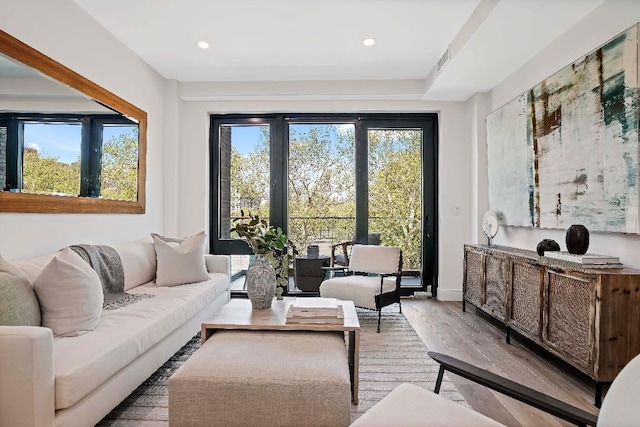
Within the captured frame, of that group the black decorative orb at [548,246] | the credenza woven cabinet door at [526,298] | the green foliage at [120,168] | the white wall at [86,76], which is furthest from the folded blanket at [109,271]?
the black decorative orb at [548,246]

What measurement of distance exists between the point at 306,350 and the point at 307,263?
296cm

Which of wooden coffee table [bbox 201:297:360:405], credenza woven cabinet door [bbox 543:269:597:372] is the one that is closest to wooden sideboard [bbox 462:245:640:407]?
credenza woven cabinet door [bbox 543:269:597:372]

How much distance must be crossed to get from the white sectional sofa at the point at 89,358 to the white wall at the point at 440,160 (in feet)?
6.47

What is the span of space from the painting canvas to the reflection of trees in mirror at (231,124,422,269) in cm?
145

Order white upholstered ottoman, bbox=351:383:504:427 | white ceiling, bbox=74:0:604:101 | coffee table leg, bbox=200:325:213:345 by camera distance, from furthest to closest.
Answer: white ceiling, bbox=74:0:604:101
coffee table leg, bbox=200:325:213:345
white upholstered ottoman, bbox=351:383:504:427

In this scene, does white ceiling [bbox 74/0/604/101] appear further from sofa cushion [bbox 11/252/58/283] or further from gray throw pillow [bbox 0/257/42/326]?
gray throw pillow [bbox 0/257/42/326]

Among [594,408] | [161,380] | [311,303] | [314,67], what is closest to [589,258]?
[594,408]

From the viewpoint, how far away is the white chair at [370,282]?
3.94 metres

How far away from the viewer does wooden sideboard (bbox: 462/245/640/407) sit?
2312 mm

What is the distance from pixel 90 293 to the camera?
87.5 inches

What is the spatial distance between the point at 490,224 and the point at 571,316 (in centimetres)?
185

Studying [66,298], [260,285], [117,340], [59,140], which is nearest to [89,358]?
[117,340]

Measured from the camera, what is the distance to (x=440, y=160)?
5.19 meters

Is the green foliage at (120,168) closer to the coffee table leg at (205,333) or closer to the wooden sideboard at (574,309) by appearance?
the coffee table leg at (205,333)
